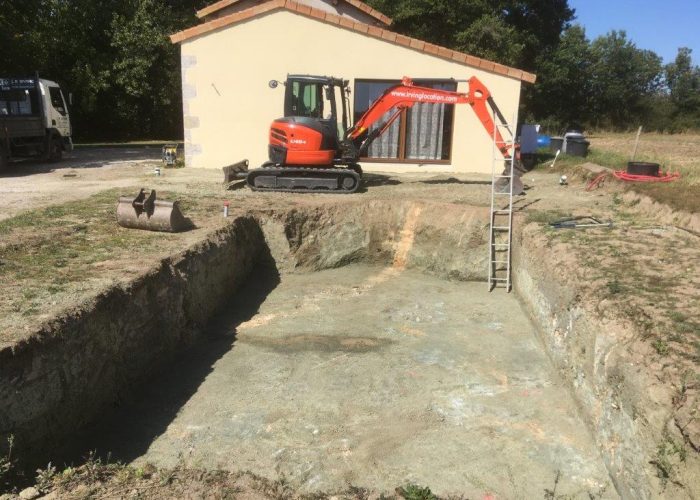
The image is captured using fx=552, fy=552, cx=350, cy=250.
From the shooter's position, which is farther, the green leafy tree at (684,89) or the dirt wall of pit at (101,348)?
the green leafy tree at (684,89)

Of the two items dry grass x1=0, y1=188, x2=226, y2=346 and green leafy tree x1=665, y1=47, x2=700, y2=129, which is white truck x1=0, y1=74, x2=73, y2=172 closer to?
dry grass x1=0, y1=188, x2=226, y2=346

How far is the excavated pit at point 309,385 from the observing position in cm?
455

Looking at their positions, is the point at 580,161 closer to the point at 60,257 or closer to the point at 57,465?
the point at 60,257

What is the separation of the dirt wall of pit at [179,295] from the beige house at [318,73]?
4.31 meters

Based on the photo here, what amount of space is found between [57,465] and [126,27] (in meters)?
23.4

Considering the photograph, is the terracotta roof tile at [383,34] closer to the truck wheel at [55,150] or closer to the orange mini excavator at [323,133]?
the orange mini excavator at [323,133]

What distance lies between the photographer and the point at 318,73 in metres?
13.5

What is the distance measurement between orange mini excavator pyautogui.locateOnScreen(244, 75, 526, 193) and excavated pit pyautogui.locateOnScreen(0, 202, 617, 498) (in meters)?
2.20

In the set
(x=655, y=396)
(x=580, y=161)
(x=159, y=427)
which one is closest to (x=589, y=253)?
(x=655, y=396)

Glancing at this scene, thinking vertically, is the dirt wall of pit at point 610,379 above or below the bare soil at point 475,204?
below

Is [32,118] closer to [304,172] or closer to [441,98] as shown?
[304,172]

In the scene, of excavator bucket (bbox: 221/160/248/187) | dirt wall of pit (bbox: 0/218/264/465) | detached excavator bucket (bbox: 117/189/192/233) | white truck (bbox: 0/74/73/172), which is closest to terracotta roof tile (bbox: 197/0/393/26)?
white truck (bbox: 0/74/73/172)

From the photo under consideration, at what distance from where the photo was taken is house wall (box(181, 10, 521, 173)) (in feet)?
43.5

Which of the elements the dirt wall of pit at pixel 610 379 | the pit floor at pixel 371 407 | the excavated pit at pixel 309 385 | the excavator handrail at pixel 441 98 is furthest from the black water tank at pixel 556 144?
the dirt wall of pit at pixel 610 379
